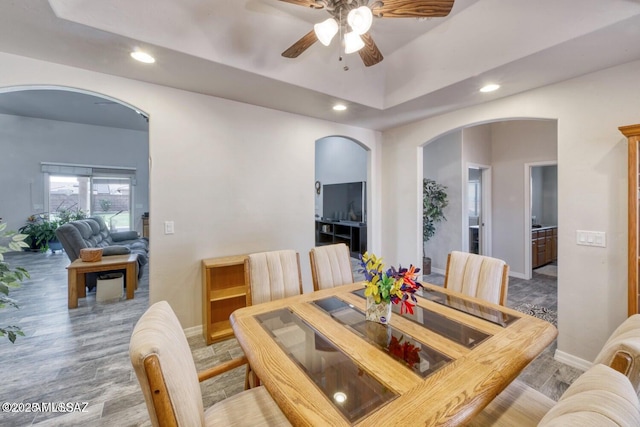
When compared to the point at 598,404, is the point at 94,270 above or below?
below

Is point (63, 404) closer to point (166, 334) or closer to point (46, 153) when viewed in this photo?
point (166, 334)

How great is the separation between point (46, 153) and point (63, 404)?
740cm

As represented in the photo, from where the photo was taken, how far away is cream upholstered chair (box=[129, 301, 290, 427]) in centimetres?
79

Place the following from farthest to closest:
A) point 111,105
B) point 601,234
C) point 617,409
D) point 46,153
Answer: point 46,153 → point 111,105 → point 601,234 → point 617,409

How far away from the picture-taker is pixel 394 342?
4.19 feet

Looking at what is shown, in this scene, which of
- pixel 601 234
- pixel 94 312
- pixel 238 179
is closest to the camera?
pixel 601 234

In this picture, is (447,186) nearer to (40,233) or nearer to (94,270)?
(94,270)

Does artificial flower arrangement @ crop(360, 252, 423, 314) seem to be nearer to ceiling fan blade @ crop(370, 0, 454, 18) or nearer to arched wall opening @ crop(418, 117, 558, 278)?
ceiling fan blade @ crop(370, 0, 454, 18)

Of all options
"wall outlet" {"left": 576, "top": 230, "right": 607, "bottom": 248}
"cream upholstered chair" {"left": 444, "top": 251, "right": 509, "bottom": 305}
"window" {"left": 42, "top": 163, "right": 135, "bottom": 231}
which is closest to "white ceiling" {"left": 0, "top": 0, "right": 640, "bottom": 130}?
"wall outlet" {"left": 576, "top": 230, "right": 607, "bottom": 248}

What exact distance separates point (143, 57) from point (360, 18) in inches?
68.6

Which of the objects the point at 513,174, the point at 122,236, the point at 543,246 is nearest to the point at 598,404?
the point at 513,174

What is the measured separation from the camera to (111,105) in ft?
17.9

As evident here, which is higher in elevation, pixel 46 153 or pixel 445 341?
pixel 46 153

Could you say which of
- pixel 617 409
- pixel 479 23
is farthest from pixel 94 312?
pixel 479 23
